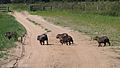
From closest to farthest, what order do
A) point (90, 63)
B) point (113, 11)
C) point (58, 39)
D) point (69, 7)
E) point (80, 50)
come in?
point (90, 63), point (80, 50), point (58, 39), point (113, 11), point (69, 7)

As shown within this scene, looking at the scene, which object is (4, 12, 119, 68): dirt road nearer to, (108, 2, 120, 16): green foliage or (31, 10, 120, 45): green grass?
(31, 10, 120, 45): green grass

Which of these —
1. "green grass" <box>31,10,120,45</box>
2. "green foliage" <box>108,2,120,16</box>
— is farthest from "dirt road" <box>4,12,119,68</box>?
"green foliage" <box>108,2,120,16</box>

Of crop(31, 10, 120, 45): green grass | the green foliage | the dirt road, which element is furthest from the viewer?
the green foliage

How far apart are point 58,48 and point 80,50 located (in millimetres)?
1237

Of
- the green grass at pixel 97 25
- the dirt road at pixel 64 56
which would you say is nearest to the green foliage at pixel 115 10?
the green grass at pixel 97 25

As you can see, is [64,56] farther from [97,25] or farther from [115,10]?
→ [115,10]

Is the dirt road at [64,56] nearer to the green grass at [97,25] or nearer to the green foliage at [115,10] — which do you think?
the green grass at [97,25]

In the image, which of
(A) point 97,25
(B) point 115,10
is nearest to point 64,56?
(A) point 97,25

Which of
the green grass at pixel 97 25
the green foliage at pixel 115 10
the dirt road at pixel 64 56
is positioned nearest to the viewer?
the dirt road at pixel 64 56

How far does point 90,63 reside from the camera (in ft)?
49.2

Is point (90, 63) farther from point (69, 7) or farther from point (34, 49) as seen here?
point (69, 7)

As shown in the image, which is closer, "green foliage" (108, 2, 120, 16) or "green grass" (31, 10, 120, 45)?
"green grass" (31, 10, 120, 45)

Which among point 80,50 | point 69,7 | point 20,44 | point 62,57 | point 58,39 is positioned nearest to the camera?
point 62,57

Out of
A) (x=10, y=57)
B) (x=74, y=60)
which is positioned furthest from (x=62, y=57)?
(x=10, y=57)
